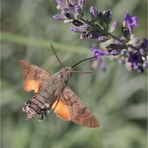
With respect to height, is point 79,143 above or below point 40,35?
below

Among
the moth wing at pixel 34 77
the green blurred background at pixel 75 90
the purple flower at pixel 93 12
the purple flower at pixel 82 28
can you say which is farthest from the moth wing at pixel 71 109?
the green blurred background at pixel 75 90

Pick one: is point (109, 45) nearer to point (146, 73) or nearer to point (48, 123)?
point (146, 73)

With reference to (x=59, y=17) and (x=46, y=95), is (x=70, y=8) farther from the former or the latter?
(x=46, y=95)

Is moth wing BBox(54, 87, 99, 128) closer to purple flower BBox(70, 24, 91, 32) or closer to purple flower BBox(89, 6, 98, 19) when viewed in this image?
purple flower BBox(70, 24, 91, 32)

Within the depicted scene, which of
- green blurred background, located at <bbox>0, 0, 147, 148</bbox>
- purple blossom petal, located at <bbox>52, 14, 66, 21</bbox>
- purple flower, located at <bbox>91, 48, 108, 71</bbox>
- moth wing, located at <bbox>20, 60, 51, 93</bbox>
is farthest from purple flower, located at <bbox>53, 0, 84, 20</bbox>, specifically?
green blurred background, located at <bbox>0, 0, 147, 148</bbox>

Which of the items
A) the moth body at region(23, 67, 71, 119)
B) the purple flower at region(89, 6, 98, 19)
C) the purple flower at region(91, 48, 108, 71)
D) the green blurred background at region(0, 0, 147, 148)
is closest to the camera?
the moth body at region(23, 67, 71, 119)

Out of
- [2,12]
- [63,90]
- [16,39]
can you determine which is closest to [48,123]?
[16,39]
